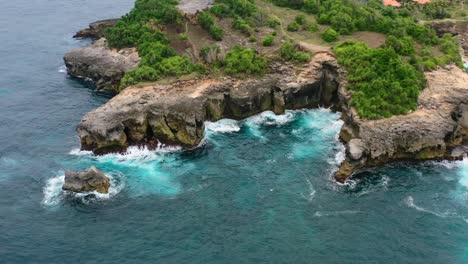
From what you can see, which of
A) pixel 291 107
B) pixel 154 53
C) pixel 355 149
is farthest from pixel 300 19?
pixel 355 149

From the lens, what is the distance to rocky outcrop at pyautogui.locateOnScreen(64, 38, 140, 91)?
134 metres

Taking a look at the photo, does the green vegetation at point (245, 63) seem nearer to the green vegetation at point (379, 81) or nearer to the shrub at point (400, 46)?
the green vegetation at point (379, 81)

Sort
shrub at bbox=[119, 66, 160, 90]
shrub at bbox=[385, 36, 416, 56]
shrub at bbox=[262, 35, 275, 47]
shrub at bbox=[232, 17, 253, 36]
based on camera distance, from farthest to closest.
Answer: shrub at bbox=[232, 17, 253, 36] < shrub at bbox=[262, 35, 275, 47] < shrub at bbox=[385, 36, 416, 56] < shrub at bbox=[119, 66, 160, 90]

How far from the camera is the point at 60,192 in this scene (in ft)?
318

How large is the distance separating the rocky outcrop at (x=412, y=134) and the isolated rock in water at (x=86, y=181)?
1670 inches

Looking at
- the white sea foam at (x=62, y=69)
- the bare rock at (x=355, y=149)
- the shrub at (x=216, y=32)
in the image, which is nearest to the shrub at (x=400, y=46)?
the bare rock at (x=355, y=149)

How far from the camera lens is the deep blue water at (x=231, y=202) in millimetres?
82938

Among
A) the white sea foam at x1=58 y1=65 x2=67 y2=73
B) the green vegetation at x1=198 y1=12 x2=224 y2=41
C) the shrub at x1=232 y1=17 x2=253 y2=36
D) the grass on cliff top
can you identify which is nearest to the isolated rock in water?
the grass on cliff top

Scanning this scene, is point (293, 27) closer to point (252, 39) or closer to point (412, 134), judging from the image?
point (252, 39)

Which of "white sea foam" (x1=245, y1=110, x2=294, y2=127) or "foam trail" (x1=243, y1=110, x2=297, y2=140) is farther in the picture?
"white sea foam" (x1=245, y1=110, x2=294, y2=127)

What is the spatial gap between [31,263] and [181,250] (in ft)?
73.6

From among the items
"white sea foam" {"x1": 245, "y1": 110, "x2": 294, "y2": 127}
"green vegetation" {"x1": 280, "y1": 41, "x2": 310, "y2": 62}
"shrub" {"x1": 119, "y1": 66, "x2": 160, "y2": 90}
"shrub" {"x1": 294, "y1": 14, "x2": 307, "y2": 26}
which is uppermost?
"shrub" {"x1": 294, "y1": 14, "x2": 307, "y2": 26}

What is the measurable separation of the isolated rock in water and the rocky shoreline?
40.9 ft

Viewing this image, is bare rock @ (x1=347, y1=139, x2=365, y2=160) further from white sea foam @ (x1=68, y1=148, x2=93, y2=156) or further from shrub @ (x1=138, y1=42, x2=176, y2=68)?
white sea foam @ (x1=68, y1=148, x2=93, y2=156)
